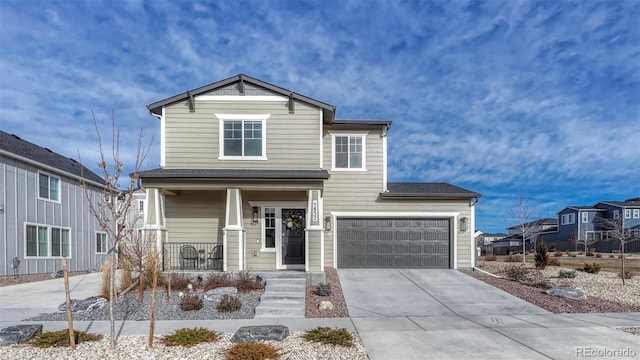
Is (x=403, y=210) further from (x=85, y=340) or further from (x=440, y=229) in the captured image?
(x=85, y=340)

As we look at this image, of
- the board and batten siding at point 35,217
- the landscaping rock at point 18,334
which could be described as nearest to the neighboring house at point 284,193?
the landscaping rock at point 18,334

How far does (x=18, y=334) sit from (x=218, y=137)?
8.41 m

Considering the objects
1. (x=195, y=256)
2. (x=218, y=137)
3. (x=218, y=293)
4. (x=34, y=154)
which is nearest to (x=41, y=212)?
(x=34, y=154)

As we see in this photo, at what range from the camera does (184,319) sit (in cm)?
840

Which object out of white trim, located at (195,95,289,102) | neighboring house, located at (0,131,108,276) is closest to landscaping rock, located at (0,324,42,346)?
white trim, located at (195,95,289,102)

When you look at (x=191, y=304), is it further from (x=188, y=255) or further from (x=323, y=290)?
(x=188, y=255)

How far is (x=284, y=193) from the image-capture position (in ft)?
46.1

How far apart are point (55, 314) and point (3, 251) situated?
29.9 feet

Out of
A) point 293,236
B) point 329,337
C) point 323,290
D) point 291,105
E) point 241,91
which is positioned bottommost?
point 323,290

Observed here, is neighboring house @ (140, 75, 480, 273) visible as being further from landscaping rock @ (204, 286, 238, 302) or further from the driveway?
landscaping rock @ (204, 286, 238, 302)

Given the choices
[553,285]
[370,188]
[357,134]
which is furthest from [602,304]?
[357,134]

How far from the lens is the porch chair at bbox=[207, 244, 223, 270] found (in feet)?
43.7

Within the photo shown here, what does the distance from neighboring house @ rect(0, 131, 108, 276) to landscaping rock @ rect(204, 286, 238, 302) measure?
961cm

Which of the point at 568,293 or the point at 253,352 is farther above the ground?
the point at 253,352
